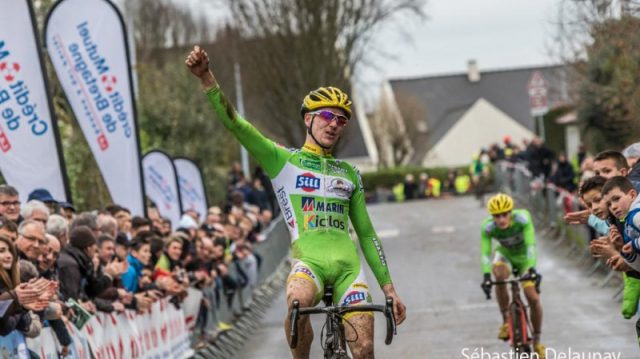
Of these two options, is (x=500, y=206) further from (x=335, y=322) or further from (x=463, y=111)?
(x=463, y=111)

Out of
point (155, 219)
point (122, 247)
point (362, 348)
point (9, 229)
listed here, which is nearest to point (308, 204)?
point (362, 348)

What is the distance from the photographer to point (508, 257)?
53.5ft

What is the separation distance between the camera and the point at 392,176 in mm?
72062

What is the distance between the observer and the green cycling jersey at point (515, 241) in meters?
15.7

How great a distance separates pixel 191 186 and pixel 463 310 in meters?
7.40

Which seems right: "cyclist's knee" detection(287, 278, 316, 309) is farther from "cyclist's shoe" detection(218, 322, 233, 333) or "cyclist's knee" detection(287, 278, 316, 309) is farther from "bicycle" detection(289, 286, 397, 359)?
"cyclist's shoe" detection(218, 322, 233, 333)

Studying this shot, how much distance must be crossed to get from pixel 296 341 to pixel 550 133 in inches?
2044

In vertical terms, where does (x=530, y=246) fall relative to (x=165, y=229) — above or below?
above

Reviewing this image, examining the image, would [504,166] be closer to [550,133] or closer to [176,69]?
[176,69]

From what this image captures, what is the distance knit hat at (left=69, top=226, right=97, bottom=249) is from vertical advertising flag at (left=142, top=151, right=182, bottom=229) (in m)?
10.8

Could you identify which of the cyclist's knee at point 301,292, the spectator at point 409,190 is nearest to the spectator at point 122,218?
the cyclist's knee at point 301,292

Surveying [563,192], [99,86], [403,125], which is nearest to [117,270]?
[99,86]

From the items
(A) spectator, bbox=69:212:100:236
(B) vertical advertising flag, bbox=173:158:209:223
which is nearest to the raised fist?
(A) spectator, bbox=69:212:100:236

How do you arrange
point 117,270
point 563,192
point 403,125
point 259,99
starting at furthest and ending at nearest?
point 403,125
point 259,99
point 563,192
point 117,270
